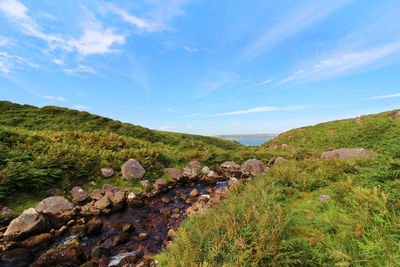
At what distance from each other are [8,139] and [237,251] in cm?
1469

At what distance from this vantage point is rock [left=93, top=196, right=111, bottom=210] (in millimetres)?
7843

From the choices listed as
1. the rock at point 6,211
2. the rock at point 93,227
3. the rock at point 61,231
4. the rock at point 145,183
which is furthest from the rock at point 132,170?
the rock at point 6,211

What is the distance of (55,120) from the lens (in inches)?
982

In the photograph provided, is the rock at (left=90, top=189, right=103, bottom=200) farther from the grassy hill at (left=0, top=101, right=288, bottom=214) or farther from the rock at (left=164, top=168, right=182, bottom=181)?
the rock at (left=164, top=168, right=182, bottom=181)

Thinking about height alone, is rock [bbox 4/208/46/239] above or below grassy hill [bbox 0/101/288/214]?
below

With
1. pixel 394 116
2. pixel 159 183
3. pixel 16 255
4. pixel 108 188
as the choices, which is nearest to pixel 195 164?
pixel 159 183

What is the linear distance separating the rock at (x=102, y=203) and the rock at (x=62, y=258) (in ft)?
9.96

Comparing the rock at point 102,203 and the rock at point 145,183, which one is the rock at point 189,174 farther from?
the rock at point 102,203

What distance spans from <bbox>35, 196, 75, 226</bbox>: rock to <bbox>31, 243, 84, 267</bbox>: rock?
2.28 metres

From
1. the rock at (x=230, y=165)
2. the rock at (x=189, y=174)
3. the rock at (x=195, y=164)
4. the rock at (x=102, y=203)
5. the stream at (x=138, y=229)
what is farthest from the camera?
the rock at (x=230, y=165)

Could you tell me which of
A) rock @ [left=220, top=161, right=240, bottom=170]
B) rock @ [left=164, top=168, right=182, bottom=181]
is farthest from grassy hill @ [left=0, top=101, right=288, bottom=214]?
rock @ [left=220, top=161, right=240, bottom=170]

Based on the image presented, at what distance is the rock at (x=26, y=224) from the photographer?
5.29m

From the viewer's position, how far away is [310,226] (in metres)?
4.53

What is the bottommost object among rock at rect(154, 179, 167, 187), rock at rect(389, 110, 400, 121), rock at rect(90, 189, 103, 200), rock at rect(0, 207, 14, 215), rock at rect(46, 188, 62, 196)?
rock at rect(154, 179, 167, 187)
